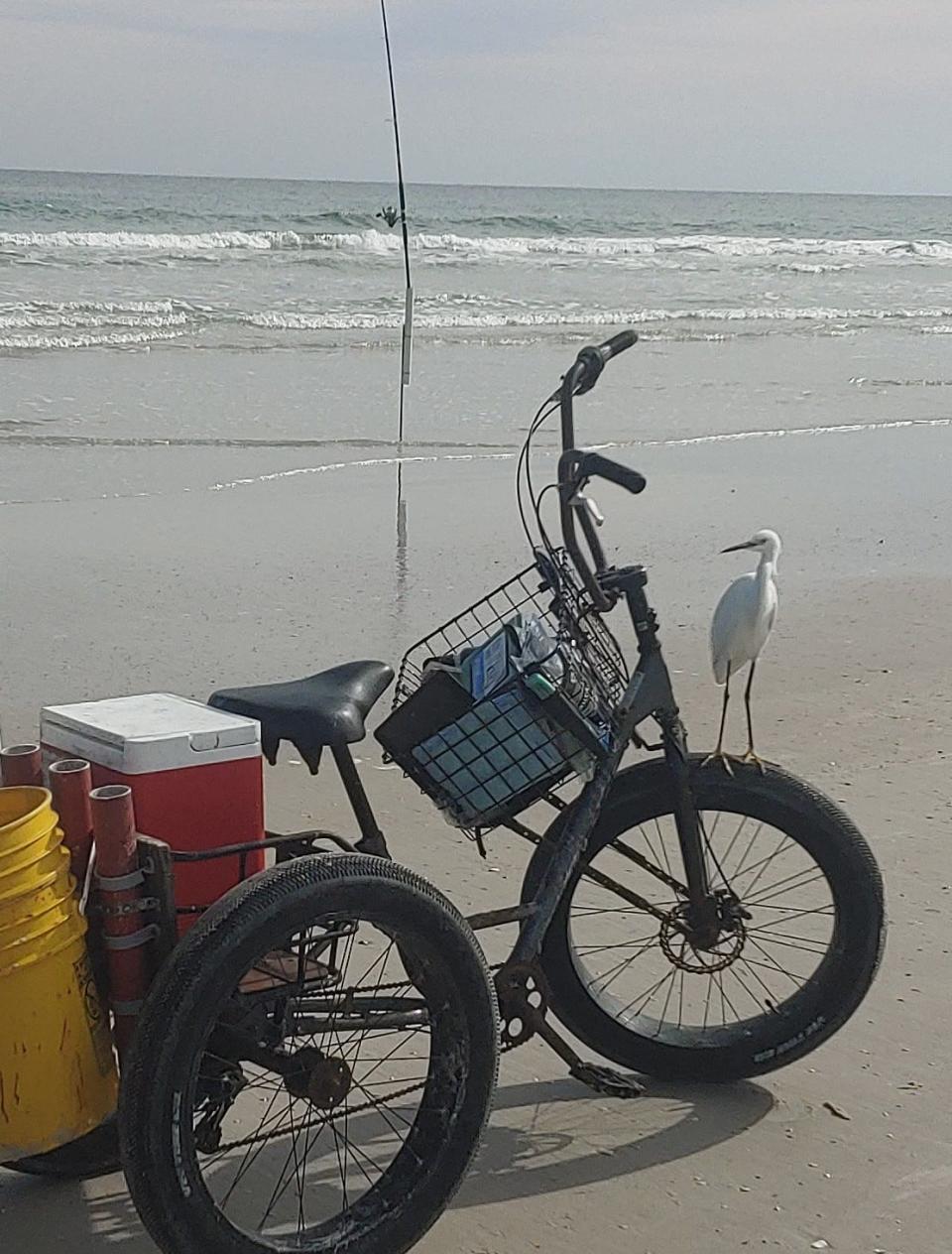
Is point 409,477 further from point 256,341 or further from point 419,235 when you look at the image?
point 419,235

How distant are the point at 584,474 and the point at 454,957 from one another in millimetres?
929

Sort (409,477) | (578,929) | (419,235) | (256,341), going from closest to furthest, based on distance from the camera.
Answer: (578,929)
(409,477)
(256,341)
(419,235)

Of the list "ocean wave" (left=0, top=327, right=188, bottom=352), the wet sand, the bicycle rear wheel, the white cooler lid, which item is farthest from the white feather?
"ocean wave" (left=0, top=327, right=188, bottom=352)

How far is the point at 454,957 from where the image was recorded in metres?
2.69

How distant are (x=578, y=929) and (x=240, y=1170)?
4.13 feet

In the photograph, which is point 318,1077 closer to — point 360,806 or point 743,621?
point 360,806

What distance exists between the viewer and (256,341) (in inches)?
693

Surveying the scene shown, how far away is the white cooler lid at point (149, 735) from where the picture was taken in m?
2.67

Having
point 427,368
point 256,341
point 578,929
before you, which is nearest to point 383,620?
point 578,929

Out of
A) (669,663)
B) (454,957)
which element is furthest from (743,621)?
(669,663)

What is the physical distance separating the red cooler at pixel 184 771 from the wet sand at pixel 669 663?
70 centimetres

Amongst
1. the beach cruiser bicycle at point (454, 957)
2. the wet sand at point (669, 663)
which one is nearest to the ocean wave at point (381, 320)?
the wet sand at point (669, 663)

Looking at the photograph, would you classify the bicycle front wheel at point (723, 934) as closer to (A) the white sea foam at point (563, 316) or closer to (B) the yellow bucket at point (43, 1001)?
(B) the yellow bucket at point (43, 1001)

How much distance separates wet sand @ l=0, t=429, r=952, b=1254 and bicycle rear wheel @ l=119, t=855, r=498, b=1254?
221 millimetres
